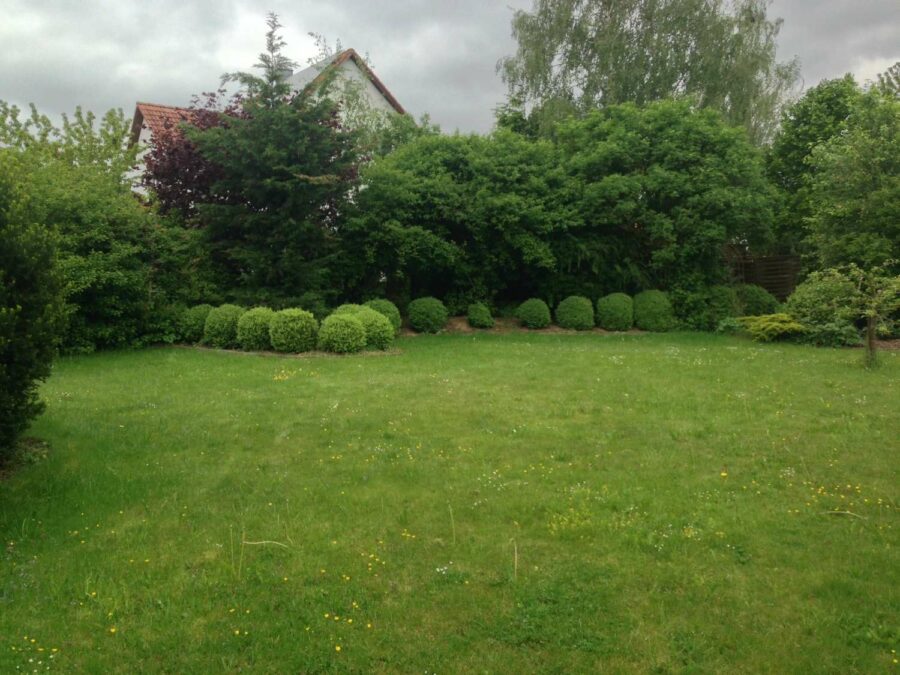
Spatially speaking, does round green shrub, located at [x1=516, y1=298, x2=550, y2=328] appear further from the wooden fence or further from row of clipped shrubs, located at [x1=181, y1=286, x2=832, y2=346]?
the wooden fence

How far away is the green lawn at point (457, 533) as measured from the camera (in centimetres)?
314

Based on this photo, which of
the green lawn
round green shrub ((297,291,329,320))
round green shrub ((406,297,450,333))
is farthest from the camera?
round green shrub ((406,297,450,333))

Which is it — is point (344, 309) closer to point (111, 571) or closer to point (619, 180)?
point (619, 180)

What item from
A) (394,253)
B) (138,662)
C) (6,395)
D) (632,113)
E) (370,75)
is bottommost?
(138,662)

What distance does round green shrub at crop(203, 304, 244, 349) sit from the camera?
39.9ft

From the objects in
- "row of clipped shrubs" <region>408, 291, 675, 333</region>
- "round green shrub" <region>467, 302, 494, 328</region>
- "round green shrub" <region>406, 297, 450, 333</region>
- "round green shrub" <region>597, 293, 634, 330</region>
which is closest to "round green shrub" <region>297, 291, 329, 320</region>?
"round green shrub" <region>406, 297, 450, 333</region>

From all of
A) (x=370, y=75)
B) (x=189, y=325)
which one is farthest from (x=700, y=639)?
(x=370, y=75)

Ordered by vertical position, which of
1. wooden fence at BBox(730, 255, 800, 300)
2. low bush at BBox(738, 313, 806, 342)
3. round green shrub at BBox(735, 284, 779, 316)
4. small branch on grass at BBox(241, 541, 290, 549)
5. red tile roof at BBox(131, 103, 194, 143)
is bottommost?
small branch on grass at BBox(241, 541, 290, 549)

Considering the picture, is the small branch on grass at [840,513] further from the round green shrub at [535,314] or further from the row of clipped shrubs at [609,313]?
the round green shrub at [535,314]

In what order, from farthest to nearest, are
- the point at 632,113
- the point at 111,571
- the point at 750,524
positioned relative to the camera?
the point at 632,113, the point at 750,524, the point at 111,571

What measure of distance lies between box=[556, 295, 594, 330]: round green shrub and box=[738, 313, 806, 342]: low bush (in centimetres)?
365

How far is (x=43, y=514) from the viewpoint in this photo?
4566mm

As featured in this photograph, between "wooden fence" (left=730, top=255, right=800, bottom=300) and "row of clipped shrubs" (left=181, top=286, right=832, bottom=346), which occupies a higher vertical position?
"wooden fence" (left=730, top=255, right=800, bottom=300)

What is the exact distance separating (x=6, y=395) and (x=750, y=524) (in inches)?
209
